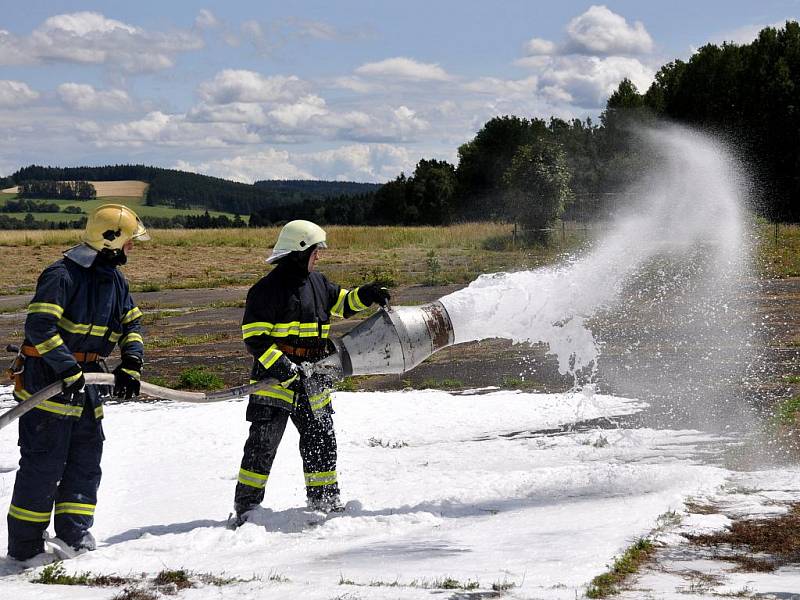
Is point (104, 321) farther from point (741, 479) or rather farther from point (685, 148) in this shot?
point (685, 148)

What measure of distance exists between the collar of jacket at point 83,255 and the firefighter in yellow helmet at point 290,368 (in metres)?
1.00

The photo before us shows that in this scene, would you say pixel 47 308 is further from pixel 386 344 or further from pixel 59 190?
pixel 59 190

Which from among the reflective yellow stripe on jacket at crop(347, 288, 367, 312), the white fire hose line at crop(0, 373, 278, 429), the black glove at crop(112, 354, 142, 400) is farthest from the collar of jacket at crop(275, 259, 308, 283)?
the black glove at crop(112, 354, 142, 400)

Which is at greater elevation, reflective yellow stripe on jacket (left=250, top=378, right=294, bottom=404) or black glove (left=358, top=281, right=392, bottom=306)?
black glove (left=358, top=281, right=392, bottom=306)

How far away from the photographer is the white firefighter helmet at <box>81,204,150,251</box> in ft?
17.5

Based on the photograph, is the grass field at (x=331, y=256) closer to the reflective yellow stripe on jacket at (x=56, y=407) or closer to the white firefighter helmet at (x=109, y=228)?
the white firefighter helmet at (x=109, y=228)

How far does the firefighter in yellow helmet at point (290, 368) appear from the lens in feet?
19.0

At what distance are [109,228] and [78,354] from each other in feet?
2.42

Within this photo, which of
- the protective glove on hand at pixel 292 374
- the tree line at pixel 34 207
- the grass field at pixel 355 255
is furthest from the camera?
the tree line at pixel 34 207

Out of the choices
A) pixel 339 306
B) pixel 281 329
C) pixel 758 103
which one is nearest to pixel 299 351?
pixel 281 329

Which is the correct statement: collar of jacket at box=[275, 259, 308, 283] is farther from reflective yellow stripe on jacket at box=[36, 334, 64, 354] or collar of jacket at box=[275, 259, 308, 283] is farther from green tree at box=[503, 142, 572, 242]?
green tree at box=[503, 142, 572, 242]

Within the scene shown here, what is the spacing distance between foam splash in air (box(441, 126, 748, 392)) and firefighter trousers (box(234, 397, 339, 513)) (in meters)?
1.37

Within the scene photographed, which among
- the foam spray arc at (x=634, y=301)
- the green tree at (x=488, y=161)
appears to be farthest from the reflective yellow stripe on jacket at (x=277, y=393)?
the green tree at (x=488, y=161)

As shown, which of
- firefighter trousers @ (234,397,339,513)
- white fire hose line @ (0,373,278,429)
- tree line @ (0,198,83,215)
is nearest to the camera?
white fire hose line @ (0,373,278,429)
